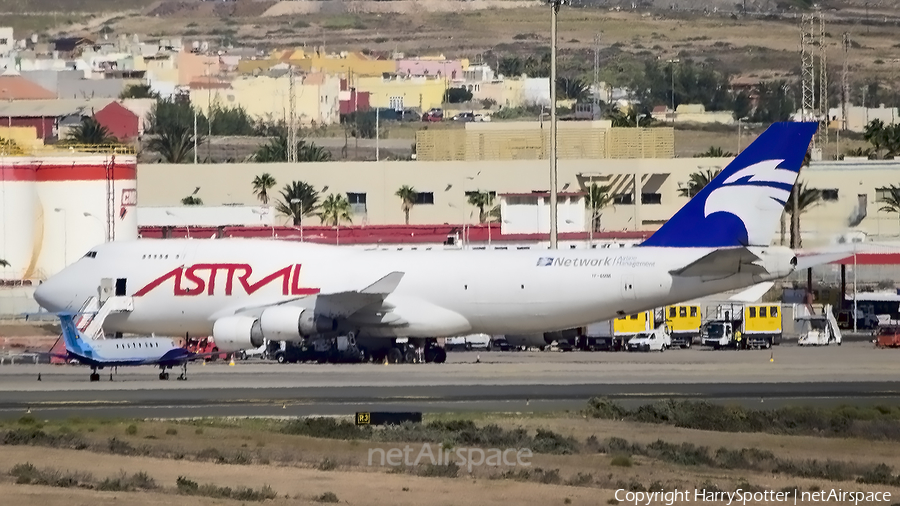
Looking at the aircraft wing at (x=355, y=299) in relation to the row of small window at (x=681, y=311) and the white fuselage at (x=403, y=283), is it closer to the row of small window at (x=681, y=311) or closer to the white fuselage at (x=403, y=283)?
the white fuselage at (x=403, y=283)

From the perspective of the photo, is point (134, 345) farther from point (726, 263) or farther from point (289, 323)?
point (726, 263)

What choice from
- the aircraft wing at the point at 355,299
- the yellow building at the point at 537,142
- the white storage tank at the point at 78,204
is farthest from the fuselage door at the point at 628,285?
the yellow building at the point at 537,142

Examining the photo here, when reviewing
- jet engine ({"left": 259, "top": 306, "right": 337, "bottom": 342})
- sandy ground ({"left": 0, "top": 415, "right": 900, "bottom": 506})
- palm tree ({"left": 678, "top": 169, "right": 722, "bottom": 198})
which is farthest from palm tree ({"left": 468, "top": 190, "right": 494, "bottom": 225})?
sandy ground ({"left": 0, "top": 415, "right": 900, "bottom": 506})

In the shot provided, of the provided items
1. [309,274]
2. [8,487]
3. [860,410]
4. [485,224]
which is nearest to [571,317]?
[309,274]

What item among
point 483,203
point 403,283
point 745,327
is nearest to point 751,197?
point 403,283

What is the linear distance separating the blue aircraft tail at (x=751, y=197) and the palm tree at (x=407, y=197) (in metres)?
54.0

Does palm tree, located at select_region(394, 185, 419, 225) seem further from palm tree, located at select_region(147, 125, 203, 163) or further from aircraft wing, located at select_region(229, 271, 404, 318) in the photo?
aircraft wing, located at select_region(229, 271, 404, 318)

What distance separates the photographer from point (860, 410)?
3753 cm

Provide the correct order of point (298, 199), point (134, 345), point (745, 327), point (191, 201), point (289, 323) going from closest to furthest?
1. point (134, 345)
2. point (289, 323)
3. point (745, 327)
4. point (191, 201)
5. point (298, 199)

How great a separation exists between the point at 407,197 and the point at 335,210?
454cm

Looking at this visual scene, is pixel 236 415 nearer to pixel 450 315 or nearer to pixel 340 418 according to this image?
pixel 340 418

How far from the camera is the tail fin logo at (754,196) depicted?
5103 cm

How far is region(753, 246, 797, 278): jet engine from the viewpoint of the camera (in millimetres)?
48688

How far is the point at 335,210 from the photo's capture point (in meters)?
105
